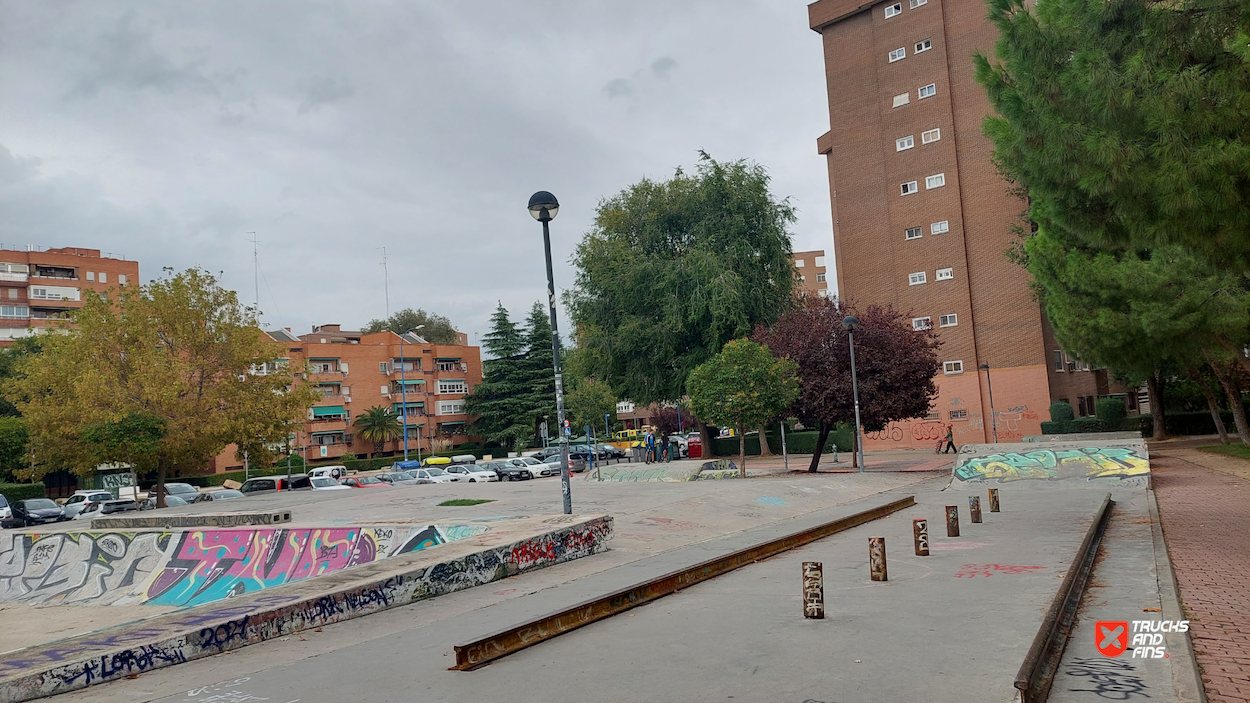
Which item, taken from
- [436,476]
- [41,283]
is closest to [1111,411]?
[436,476]

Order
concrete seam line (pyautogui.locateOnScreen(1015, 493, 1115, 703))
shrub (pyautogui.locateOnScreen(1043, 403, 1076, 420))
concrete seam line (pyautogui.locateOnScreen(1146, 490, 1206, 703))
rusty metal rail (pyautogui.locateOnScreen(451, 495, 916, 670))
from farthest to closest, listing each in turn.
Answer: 1. shrub (pyautogui.locateOnScreen(1043, 403, 1076, 420))
2. rusty metal rail (pyautogui.locateOnScreen(451, 495, 916, 670))
3. concrete seam line (pyautogui.locateOnScreen(1146, 490, 1206, 703))
4. concrete seam line (pyautogui.locateOnScreen(1015, 493, 1115, 703))

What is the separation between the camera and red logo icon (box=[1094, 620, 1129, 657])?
238 inches

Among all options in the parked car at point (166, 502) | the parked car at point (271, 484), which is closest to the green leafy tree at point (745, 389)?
the parked car at point (166, 502)

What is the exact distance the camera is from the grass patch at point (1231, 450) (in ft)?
87.0

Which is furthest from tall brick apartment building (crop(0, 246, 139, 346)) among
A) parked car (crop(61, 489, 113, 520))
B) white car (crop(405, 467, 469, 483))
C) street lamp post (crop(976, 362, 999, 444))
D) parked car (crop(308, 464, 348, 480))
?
street lamp post (crop(976, 362, 999, 444))

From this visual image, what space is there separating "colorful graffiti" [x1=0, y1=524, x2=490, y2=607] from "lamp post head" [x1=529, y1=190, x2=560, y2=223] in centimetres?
565

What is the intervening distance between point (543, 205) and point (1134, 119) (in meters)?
8.89

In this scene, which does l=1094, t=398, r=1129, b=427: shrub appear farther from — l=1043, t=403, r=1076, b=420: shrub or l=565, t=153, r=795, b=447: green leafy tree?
l=565, t=153, r=795, b=447: green leafy tree

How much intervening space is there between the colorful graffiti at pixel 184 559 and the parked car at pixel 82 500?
55.9 ft

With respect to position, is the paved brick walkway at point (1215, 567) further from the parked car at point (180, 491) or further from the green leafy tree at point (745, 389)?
the parked car at point (180, 491)

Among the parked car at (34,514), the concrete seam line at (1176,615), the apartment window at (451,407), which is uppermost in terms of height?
the apartment window at (451,407)

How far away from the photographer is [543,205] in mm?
14516

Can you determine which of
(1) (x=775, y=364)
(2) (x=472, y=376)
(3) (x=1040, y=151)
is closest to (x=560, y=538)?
(3) (x=1040, y=151)

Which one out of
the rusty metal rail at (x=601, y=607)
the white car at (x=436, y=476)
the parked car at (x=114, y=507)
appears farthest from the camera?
the white car at (x=436, y=476)
